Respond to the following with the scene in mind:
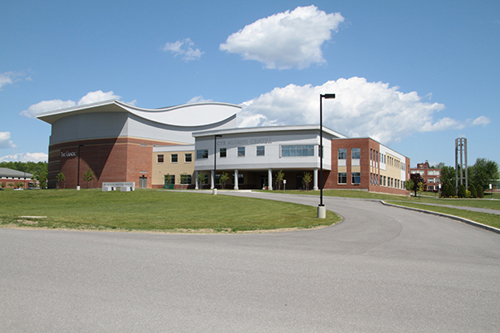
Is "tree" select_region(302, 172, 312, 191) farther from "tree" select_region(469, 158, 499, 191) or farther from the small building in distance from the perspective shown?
the small building in distance

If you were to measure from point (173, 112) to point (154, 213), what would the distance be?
59919 mm

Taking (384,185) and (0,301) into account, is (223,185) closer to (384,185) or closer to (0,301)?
(384,185)

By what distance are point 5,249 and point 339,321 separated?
858 cm

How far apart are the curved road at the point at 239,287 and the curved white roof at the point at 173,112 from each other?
6583 cm

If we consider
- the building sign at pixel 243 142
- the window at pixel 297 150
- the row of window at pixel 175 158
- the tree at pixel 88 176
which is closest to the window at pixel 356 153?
the window at pixel 297 150

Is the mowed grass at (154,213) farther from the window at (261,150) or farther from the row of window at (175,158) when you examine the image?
the row of window at (175,158)

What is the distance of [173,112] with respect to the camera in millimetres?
82625

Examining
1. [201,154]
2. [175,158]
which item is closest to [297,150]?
[201,154]

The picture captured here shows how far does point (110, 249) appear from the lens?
989 centimetres

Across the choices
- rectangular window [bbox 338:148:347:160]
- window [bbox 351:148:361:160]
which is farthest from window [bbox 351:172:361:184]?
rectangular window [bbox 338:148:347:160]

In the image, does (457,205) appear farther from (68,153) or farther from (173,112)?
(68,153)

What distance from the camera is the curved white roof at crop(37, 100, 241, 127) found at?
73.2 metres

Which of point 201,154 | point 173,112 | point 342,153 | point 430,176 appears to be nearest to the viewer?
point 342,153

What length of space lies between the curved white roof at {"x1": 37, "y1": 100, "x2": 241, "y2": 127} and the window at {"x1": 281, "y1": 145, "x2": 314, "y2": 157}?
2973 centimetres
